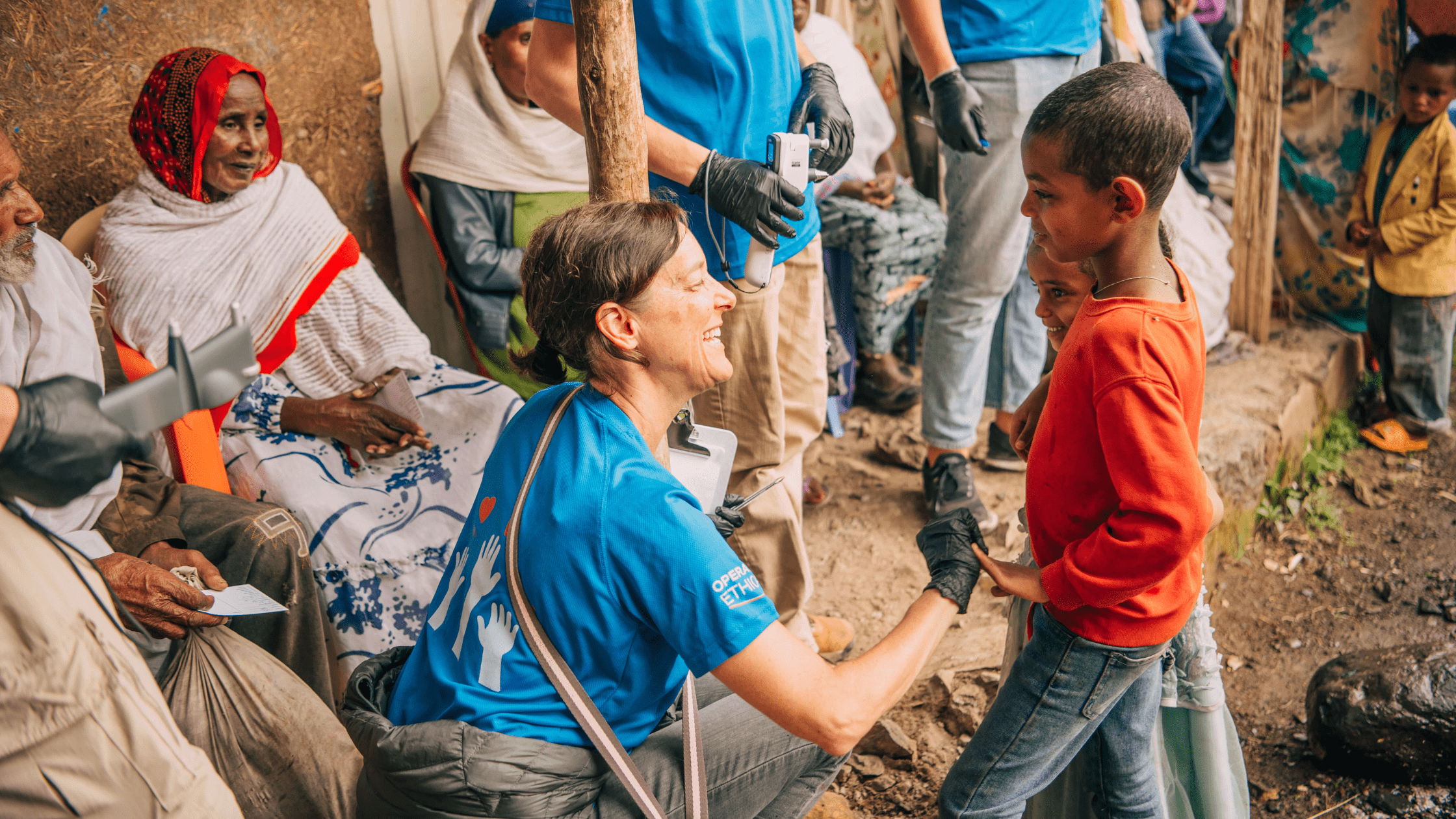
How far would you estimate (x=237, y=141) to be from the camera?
8.11 feet

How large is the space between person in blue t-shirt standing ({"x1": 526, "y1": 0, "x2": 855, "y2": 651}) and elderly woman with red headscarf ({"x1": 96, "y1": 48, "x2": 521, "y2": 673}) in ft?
2.43

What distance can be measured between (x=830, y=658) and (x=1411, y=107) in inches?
127

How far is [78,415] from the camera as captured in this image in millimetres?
986

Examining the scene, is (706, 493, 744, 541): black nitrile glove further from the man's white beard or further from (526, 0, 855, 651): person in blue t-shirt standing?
the man's white beard

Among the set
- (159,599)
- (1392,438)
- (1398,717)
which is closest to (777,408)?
(159,599)

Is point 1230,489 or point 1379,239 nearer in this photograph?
point 1230,489

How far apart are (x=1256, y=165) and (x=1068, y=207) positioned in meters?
3.35

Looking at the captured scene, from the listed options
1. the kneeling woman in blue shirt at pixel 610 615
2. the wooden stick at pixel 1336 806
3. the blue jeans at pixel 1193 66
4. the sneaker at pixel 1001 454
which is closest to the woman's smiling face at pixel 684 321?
the kneeling woman in blue shirt at pixel 610 615

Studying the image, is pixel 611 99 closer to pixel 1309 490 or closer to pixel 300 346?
pixel 300 346

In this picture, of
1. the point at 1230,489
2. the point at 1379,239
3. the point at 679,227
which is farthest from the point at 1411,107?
the point at 679,227

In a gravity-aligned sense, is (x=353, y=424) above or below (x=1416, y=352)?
above

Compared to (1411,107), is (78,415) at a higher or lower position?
higher

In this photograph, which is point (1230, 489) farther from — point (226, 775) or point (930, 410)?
point (226, 775)

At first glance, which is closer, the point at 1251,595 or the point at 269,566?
the point at 269,566
